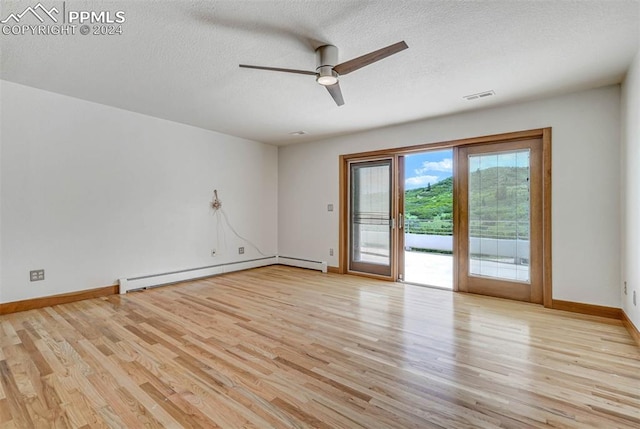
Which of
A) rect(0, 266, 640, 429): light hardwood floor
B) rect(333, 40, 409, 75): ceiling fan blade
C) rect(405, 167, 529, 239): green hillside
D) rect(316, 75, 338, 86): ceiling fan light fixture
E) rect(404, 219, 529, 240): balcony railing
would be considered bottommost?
rect(0, 266, 640, 429): light hardwood floor

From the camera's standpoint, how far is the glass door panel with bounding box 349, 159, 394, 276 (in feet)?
16.2

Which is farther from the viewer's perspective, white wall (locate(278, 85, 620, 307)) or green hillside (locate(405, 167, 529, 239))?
green hillside (locate(405, 167, 529, 239))

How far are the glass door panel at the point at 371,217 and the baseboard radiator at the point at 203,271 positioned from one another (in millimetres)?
807

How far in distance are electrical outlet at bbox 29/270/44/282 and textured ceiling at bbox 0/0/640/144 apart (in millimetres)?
2120

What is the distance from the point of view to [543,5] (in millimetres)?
1927

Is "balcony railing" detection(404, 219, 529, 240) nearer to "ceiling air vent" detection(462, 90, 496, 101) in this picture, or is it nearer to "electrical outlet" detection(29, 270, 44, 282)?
"ceiling air vent" detection(462, 90, 496, 101)

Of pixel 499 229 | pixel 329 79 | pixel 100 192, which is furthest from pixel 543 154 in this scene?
pixel 100 192

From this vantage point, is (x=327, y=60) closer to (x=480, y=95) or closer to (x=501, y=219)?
(x=480, y=95)

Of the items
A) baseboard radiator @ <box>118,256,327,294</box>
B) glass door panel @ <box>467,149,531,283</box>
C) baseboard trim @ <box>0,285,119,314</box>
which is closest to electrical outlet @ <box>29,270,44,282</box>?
baseboard trim @ <box>0,285,119,314</box>

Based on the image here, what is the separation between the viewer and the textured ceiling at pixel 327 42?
6.55ft

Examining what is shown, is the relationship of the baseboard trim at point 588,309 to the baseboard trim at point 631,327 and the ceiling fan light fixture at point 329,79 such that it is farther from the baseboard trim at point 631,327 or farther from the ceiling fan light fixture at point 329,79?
the ceiling fan light fixture at point 329,79

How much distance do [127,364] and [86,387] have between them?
11.5 inches

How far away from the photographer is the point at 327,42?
2367 mm

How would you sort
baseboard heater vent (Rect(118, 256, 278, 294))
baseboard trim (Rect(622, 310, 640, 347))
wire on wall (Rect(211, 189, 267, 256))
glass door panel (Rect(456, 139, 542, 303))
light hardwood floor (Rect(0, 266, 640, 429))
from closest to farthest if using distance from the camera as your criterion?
light hardwood floor (Rect(0, 266, 640, 429))
baseboard trim (Rect(622, 310, 640, 347))
glass door panel (Rect(456, 139, 542, 303))
baseboard heater vent (Rect(118, 256, 278, 294))
wire on wall (Rect(211, 189, 267, 256))
